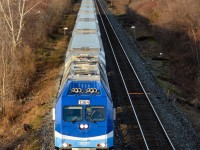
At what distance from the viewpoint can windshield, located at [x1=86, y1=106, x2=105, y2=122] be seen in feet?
46.8

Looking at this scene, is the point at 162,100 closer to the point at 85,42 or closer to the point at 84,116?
the point at 85,42

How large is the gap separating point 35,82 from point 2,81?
17.7 feet

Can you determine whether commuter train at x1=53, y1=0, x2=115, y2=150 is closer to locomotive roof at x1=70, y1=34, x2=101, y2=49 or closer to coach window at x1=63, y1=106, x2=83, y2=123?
coach window at x1=63, y1=106, x2=83, y2=123

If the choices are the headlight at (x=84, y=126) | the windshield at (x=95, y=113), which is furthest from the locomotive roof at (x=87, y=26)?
the headlight at (x=84, y=126)

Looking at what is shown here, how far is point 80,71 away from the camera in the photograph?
15.9 m

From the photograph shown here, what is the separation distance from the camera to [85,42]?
71.8 feet

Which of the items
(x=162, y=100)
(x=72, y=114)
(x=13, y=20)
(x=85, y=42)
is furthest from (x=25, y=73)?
(x=72, y=114)

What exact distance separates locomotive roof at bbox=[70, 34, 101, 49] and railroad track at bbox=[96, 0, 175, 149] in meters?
3.79

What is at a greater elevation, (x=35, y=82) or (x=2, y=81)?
(x=2, y=81)

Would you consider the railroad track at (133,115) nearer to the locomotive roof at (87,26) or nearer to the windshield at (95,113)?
the windshield at (95,113)

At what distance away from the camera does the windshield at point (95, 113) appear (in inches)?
561

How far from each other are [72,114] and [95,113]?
96cm

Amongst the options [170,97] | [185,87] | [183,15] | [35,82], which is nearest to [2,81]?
[35,82]

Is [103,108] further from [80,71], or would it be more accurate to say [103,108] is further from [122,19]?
[122,19]
